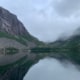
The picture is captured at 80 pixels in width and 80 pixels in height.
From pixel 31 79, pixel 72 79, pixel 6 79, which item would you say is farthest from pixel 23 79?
pixel 72 79

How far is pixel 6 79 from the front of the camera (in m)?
48.2

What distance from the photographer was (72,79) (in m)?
51.7

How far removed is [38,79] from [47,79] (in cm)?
157

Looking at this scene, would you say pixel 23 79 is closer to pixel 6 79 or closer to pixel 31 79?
pixel 31 79

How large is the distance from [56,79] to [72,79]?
9.30 ft

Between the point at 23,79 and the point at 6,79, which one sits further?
the point at 23,79

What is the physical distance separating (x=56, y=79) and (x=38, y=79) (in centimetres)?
313

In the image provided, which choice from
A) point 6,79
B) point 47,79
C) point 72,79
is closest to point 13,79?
point 6,79

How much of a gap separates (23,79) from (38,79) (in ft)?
10.5

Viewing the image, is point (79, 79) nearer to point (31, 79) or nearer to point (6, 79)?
point (31, 79)

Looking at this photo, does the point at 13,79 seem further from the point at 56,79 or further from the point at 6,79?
the point at 56,79

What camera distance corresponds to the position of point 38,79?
5038cm

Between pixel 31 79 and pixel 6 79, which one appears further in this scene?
pixel 31 79

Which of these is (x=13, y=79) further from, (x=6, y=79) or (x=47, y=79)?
(x=47, y=79)
